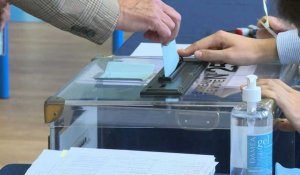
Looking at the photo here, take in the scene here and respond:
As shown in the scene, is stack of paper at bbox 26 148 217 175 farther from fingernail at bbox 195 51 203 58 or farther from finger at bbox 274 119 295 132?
fingernail at bbox 195 51 203 58

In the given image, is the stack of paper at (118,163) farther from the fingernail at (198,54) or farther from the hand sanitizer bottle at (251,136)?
the fingernail at (198,54)

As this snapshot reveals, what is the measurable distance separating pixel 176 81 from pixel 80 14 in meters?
0.29

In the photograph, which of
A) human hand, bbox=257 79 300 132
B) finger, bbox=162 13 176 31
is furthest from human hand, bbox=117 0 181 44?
human hand, bbox=257 79 300 132

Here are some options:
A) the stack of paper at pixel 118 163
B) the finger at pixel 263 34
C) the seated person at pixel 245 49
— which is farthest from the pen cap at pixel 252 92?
the finger at pixel 263 34

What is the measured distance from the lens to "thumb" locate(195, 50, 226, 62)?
1.98 m

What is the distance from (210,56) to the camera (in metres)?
1.98

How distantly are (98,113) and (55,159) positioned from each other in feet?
0.70

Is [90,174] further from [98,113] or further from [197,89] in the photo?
[197,89]

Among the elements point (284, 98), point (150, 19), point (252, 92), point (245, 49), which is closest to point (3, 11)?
point (150, 19)

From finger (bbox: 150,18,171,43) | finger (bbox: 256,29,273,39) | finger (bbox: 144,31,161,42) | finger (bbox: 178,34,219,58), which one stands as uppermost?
finger (bbox: 150,18,171,43)

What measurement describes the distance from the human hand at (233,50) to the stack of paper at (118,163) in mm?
573

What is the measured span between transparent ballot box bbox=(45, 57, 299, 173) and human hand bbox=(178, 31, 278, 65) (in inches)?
3.9

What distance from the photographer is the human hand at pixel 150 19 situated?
5.58 feet

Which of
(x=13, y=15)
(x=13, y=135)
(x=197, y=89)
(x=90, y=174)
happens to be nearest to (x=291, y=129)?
(x=197, y=89)
